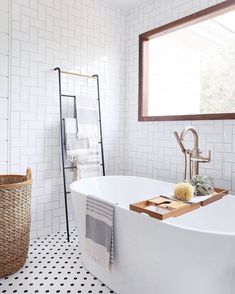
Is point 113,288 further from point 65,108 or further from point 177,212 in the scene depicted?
point 65,108

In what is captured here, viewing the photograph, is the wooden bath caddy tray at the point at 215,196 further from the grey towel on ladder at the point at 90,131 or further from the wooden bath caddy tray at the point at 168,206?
the grey towel on ladder at the point at 90,131

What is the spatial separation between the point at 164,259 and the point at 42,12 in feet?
8.53

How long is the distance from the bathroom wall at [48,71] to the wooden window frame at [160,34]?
0.39m

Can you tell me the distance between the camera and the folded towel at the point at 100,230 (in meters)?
1.66

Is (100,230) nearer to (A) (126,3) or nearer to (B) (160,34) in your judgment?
(B) (160,34)

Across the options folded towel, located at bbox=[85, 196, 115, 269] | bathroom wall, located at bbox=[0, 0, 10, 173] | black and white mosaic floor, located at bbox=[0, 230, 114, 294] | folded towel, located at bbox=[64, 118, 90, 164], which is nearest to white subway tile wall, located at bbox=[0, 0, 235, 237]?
bathroom wall, located at bbox=[0, 0, 10, 173]

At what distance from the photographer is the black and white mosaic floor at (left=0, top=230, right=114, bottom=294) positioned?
180 cm

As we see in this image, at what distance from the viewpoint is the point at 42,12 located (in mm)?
2590

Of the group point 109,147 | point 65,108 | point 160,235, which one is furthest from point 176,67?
point 160,235

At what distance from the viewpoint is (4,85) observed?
239 centimetres

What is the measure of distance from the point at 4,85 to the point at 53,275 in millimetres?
1776

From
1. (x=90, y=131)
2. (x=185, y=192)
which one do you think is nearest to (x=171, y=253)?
(x=185, y=192)

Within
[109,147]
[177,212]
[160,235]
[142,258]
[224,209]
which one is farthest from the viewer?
[109,147]

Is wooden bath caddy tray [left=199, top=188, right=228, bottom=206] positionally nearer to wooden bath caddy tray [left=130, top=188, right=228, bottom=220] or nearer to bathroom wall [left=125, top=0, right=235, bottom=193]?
wooden bath caddy tray [left=130, top=188, right=228, bottom=220]
